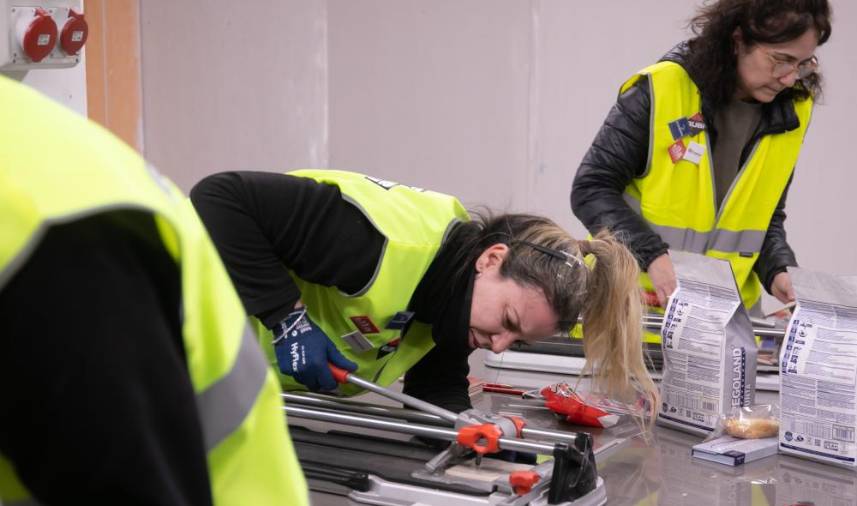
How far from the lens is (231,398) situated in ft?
1.71

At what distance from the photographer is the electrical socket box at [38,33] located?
1820 millimetres

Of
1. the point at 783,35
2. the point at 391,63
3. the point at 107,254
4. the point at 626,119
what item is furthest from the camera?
the point at 391,63

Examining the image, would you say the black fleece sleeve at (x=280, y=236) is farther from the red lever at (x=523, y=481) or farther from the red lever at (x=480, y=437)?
the red lever at (x=523, y=481)

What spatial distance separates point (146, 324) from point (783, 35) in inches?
68.2

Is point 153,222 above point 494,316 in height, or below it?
above

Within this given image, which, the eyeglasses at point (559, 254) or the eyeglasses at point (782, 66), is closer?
the eyeglasses at point (559, 254)

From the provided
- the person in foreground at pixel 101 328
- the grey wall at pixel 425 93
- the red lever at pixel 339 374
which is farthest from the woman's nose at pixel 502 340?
the grey wall at pixel 425 93

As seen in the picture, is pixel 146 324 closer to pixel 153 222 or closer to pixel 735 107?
pixel 153 222

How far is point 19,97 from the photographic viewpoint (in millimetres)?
498

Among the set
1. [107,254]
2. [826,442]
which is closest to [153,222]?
[107,254]

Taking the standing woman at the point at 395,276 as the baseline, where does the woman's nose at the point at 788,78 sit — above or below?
above

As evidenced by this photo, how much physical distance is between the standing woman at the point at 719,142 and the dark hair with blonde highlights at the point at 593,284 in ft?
1.16

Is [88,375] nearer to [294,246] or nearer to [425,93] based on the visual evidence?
[294,246]

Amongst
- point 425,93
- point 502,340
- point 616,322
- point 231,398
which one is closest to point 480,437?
point 502,340
